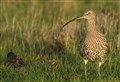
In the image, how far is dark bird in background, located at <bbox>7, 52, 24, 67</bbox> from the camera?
35.8 ft

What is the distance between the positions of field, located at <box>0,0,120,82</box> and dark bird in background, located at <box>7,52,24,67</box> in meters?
0.15

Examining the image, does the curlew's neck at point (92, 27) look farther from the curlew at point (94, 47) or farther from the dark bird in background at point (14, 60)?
the dark bird in background at point (14, 60)

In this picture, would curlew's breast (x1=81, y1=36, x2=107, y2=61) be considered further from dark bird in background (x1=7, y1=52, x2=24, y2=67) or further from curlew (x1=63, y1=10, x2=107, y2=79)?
dark bird in background (x1=7, y1=52, x2=24, y2=67)

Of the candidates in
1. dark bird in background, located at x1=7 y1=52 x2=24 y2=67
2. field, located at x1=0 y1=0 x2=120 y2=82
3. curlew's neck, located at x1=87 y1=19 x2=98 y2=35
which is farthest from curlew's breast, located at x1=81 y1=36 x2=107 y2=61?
dark bird in background, located at x1=7 y1=52 x2=24 y2=67

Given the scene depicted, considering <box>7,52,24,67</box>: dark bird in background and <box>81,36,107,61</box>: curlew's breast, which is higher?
<box>81,36,107,61</box>: curlew's breast

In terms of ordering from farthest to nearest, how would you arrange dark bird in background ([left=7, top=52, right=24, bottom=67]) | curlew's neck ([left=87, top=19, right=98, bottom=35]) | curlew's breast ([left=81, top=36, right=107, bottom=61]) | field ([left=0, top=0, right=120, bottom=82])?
dark bird in background ([left=7, top=52, right=24, bottom=67]) → curlew's neck ([left=87, top=19, right=98, bottom=35]) → curlew's breast ([left=81, top=36, right=107, bottom=61]) → field ([left=0, top=0, right=120, bottom=82])

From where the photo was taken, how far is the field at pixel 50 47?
9930mm

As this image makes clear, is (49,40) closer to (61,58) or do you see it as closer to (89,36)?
(61,58)

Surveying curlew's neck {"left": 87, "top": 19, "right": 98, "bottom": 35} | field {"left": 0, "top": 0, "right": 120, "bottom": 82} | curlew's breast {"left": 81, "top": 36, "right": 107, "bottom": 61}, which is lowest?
field {"left": 0, "top": 0, "right": 120, "bottom": 82}

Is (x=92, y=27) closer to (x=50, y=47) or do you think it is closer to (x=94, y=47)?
(x=94, y=47)

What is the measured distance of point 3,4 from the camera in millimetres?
18812

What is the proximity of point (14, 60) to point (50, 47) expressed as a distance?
86.2 inches

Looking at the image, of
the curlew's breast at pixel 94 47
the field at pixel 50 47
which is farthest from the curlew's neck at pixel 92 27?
the field at pixel 50 47

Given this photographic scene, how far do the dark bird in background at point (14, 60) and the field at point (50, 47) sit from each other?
15 cm
